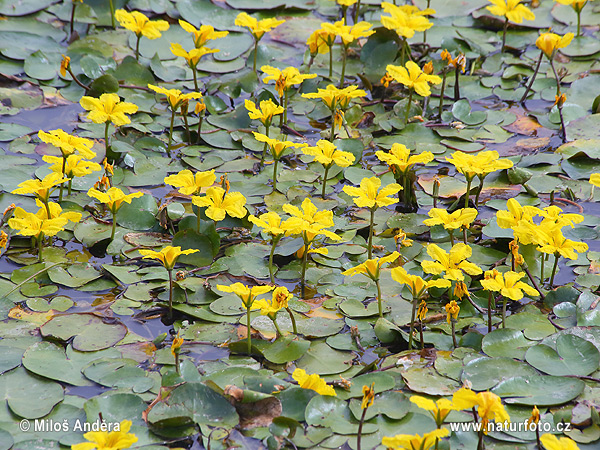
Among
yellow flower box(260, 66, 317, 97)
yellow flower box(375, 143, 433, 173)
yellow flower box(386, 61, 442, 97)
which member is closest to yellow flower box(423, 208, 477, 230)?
yellow flower box(375, 143, 433, 173)

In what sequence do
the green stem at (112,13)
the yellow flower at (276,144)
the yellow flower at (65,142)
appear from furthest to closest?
the green stem at (112,13) → the yellow flower at (276,144) → the yellow flower at (65,142)

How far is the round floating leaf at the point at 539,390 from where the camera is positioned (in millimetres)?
2029

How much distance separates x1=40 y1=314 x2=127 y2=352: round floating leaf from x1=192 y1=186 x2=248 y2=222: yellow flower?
527 mm

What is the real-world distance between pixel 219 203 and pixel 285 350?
64cm

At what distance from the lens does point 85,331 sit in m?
2.31

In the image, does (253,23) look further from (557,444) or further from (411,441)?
(557,444)

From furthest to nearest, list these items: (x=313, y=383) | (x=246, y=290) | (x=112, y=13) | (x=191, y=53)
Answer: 1. (x=112, y=13)
2. (x=191, y=53)
3. (x=246, y=290)
4. (x=313, y=383)

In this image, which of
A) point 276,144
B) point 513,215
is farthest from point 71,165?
point 513,215

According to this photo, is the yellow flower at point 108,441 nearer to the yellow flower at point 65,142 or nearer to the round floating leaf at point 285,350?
the round floating leaf at point 285,350

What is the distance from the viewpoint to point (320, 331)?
7.67ft

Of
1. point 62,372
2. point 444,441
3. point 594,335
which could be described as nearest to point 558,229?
point 594,335

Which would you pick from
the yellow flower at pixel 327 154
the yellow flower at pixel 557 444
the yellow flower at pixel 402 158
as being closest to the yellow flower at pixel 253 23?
the yellow flower at pixel 327 154

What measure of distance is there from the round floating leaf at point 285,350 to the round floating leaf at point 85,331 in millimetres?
528

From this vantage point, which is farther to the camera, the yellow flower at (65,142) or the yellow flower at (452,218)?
the yellow flower at (65,142)
